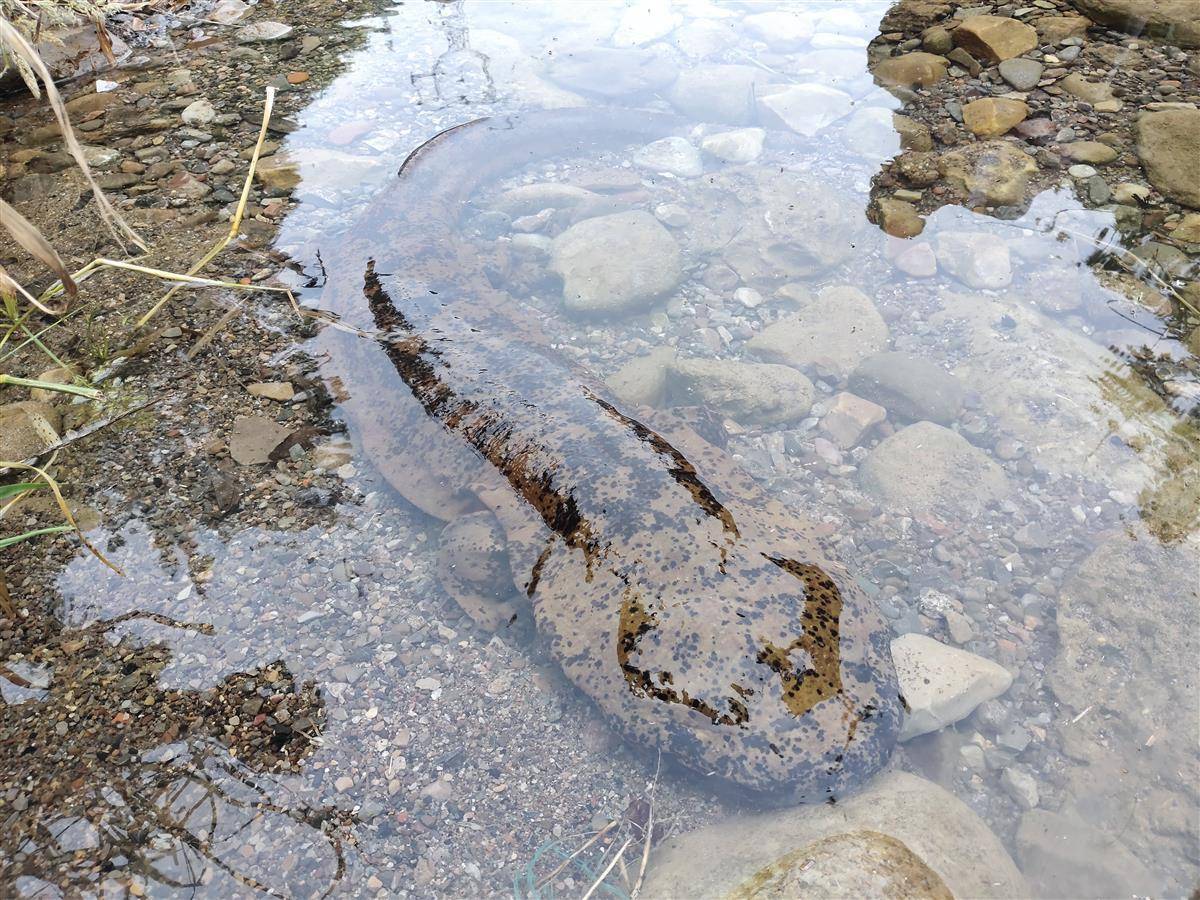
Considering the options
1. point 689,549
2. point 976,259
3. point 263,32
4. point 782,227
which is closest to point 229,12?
point 263,32

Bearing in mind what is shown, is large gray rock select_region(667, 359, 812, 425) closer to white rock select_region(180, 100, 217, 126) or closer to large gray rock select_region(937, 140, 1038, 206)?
large gray rock select_region(937, 140, 1038, 206)

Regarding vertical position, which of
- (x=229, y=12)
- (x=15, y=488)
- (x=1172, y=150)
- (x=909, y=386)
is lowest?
(x=909, y=386)

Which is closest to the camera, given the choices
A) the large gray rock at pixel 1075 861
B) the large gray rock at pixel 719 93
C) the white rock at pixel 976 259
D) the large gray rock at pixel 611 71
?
the large gray rock at pixel 1075 861

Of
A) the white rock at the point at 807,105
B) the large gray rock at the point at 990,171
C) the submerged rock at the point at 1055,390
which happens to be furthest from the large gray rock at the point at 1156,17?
the submerged rock at the point at 1055,390

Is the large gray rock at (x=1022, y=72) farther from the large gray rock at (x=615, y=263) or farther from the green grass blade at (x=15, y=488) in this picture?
the green grass blade at (x=15, y=488)

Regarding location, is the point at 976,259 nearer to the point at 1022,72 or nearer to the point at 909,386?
the point at 909,386

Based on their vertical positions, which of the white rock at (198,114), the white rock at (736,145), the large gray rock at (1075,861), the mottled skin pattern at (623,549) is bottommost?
the large gray rock at (1075,861)

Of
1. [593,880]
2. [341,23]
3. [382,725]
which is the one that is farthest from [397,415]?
[341,23]

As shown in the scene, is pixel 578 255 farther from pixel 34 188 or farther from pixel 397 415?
pixel 34 188
